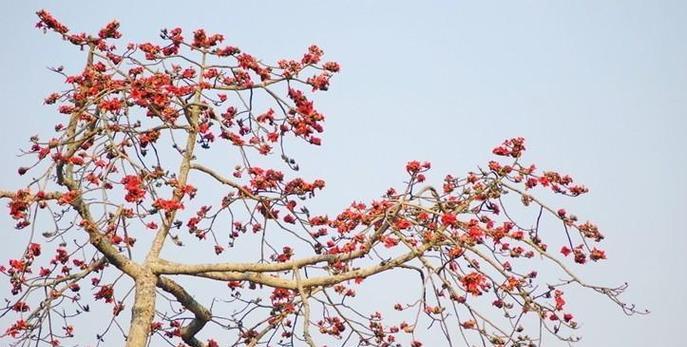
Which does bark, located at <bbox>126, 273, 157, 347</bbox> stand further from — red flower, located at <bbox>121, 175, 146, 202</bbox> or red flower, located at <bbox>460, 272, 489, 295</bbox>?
red flower, located at <bbox>460, 272, 489, 295</bbox>

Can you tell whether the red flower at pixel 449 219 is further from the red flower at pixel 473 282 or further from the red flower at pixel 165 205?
the red flower at pixel 165 205

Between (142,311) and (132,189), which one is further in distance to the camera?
(142,311)

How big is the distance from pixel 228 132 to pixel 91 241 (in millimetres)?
1407

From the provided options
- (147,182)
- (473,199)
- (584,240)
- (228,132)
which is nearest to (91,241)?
(147,182)

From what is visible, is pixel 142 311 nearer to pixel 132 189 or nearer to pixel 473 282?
pixel 132 189

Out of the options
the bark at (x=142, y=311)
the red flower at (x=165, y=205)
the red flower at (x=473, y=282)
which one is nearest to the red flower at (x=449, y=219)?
the red flower at (x=473, y=282)

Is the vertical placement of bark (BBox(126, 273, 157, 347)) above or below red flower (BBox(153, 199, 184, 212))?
below

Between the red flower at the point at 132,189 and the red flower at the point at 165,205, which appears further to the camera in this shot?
the red flower at the point at 165,205

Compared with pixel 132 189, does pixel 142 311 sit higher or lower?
lower

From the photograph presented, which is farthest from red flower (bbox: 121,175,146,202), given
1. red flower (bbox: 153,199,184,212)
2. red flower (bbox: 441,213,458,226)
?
red flower (bbox: 441,213,458,226)

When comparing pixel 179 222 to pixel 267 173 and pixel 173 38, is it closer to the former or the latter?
pixel 267 173

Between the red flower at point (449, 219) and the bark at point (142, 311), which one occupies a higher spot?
the red flower at point (449, 219)

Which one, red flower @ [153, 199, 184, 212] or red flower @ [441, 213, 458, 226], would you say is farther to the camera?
red flower @ [153, 199, 184, 212]

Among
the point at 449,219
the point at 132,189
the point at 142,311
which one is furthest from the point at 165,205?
the point at 449,219
